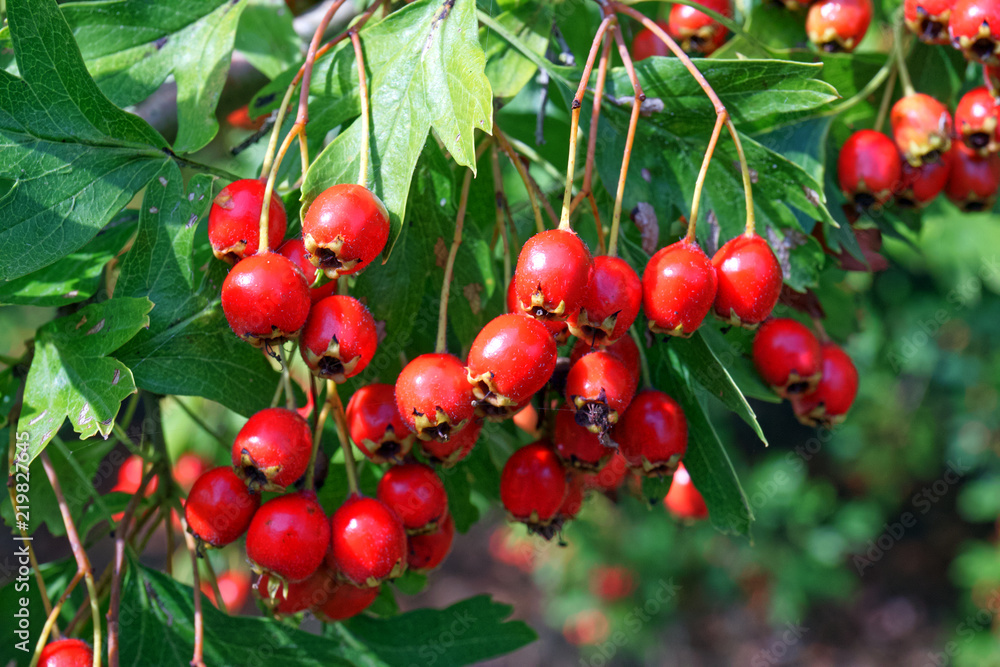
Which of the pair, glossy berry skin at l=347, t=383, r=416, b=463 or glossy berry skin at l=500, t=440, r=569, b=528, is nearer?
glossy berry skin at l=347, t=383, r=416, b=463

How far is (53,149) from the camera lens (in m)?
1.26

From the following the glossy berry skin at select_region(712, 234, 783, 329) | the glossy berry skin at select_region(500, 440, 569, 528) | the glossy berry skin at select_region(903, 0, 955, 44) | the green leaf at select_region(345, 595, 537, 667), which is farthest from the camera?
the green leaf at select_region(345, 595, 537, 667)

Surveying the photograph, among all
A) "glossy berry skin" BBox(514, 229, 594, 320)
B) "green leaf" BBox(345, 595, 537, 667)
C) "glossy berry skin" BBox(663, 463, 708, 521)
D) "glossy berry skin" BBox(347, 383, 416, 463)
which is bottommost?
"glossy berry skin" BBox(663, 463, 708, 521)

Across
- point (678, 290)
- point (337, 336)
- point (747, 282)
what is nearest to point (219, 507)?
→ point (337, 336)

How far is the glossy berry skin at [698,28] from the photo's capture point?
1697 mm

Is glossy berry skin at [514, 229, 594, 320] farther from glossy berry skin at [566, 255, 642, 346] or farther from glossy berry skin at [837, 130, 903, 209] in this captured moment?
glossy berry skin at [837, 130, 903, 209]

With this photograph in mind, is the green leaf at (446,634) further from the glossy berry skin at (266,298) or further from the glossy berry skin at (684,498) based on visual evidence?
the glossy berry skin at (266,298)

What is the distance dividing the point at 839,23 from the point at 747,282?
2.64 ft

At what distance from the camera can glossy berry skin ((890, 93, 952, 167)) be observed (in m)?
1.59

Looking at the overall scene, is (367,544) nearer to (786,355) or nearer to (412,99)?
(412,99)

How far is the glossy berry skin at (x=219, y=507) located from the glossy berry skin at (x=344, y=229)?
42 centimetres

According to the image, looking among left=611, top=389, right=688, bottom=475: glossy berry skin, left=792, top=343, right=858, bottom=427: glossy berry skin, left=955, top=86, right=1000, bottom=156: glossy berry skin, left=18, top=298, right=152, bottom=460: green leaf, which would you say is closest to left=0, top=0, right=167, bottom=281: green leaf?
left=18, top=298, right=152, bottom=460: green leaf

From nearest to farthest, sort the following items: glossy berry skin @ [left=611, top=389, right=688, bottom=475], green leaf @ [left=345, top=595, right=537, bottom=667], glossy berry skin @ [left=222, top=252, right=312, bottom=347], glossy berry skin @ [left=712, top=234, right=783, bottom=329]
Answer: glossy berry skin @ [left=222, top=252, right=312, bottom=347] < glossy berry skin @ [left=712, top=234, right=783, bottom=329] < glossy berry skin @ [left=611, top=389, right=688, bottom=475] < green leaf @ [left=345, top=595, right=537, bottom=667]

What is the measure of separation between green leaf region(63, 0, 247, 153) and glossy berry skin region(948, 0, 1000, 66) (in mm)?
1386
